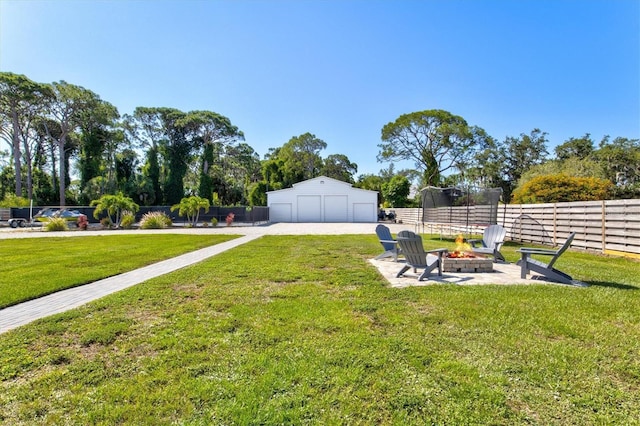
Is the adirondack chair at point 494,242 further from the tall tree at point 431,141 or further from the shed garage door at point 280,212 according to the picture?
the tall tree at point 431,141

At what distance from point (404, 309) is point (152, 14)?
12613mm

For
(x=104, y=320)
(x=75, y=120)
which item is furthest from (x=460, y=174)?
(x=75, y=120)

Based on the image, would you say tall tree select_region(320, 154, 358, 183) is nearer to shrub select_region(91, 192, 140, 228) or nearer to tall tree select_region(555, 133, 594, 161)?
tall tree select_region(555, 133, 594, 161)

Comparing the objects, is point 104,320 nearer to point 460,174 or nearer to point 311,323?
point 311,323

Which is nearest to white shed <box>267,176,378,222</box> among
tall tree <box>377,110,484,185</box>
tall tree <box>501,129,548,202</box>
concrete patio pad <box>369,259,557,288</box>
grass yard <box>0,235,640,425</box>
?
tall tree <box>377,110,484,185</box>

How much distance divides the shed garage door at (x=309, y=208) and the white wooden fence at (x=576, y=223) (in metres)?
16.7

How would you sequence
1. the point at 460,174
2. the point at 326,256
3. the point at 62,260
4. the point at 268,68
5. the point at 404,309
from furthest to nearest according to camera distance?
the point at 460,174, the point at 268,68, the point at 326,256, the point at 62,260, the point at 404,309

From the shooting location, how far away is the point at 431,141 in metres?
34.8

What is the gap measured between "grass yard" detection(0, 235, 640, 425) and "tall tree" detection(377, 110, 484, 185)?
3238 centimetres

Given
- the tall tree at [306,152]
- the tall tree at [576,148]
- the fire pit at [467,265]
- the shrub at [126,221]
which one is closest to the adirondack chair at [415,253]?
the fire pit at [467,265]

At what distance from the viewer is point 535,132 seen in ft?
127

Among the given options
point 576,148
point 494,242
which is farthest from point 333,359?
point 576,148

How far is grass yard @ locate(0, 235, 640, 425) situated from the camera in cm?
189

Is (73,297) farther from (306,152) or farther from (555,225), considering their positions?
(306,152)
